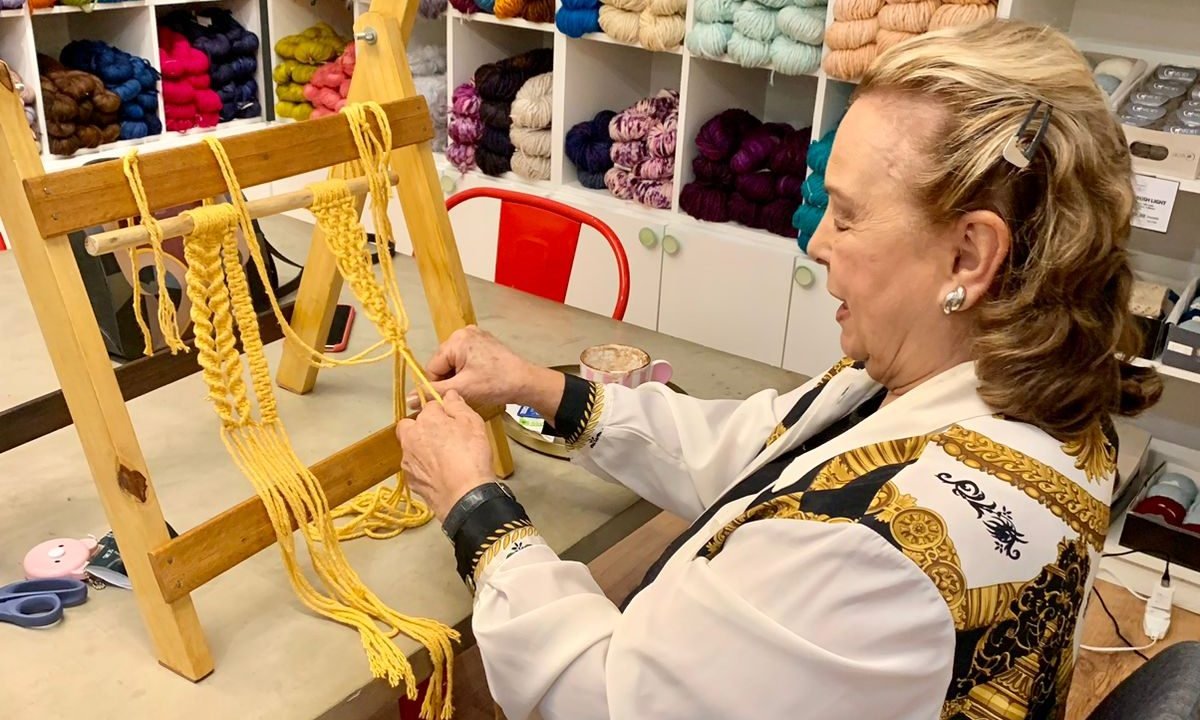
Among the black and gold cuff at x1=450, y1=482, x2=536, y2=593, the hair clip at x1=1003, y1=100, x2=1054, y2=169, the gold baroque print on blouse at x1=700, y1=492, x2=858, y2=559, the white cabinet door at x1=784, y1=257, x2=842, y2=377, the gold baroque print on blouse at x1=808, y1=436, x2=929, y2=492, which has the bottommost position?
the white cabinet door at x1=784, y1=257, x2=842, y2=377

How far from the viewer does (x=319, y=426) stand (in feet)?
4.68

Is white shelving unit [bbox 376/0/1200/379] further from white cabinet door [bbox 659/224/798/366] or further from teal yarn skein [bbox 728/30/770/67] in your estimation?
teal yarn skein [bbox 728/30/770/67]

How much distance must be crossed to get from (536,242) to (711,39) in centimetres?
74

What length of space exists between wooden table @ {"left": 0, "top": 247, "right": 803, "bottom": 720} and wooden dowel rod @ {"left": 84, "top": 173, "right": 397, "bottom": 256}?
0.35 metres

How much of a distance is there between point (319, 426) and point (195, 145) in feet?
1.69

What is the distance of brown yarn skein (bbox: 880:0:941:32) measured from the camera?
7.11 ft

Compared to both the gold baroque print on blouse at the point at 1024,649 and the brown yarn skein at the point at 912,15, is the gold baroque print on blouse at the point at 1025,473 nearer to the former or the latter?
the gold baroque print on blouse at the point at 1024,649

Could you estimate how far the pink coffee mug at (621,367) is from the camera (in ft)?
4.73

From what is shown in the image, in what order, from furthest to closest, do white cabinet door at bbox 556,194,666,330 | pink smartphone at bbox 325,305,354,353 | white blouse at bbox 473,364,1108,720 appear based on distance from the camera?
white cabinet door at bbox 556,194,666,330 → pink smartphone at bbox 325,305,354,353 → white blouse at bbox 473,364,1108,720

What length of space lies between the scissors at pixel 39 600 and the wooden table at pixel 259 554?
0.01 metres

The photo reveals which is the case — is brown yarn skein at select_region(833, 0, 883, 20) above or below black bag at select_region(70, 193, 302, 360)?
above

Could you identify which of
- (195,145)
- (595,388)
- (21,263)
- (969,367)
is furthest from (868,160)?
(21,263)

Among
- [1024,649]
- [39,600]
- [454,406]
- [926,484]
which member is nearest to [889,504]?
[926,484]

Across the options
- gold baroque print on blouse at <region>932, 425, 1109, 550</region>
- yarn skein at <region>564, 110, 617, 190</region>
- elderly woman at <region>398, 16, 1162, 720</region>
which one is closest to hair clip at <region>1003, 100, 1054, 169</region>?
elderly woman at <region>398, 16, 1162, 720</region>
